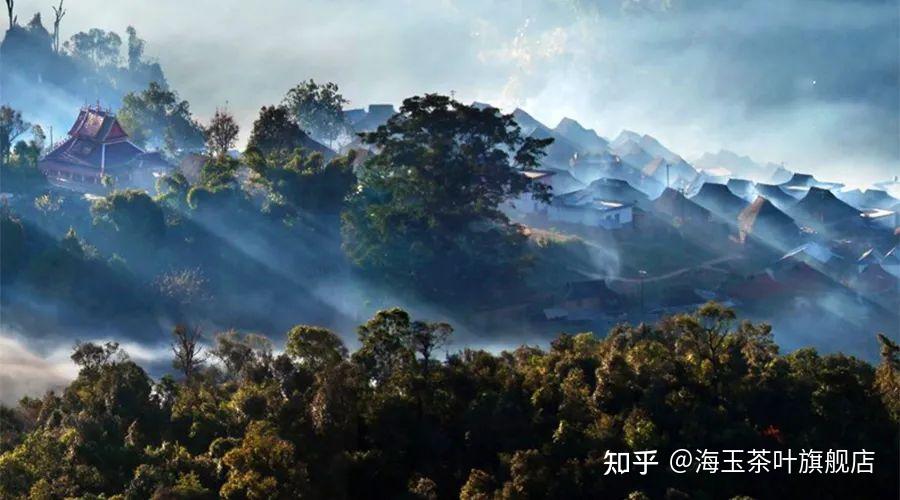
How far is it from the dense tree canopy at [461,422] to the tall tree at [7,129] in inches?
899

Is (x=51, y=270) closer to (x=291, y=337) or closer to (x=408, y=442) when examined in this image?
(x=291, y=337)

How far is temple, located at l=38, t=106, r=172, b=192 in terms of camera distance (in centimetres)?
3506

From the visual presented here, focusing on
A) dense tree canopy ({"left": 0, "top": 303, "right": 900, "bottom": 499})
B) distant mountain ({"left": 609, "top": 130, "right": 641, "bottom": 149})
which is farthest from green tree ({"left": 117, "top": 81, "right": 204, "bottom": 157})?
dense tree canopy ({"left": 0, "top": 303, "right": 900, "bottom": 499})

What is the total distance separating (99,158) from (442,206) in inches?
577

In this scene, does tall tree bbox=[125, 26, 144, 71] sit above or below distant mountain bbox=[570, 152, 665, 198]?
above

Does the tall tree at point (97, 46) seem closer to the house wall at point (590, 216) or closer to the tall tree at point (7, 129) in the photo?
the tall tree at point (7, 129)

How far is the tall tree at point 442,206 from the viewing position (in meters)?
26.7

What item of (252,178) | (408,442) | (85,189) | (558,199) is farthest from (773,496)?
(85,189)

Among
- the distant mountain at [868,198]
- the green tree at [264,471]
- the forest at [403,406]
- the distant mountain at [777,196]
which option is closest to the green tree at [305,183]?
the forest at [403,406]

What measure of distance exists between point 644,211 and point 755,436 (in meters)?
27.2

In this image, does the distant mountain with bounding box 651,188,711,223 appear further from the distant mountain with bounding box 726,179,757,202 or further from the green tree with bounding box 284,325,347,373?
the green tree with bounding box 284,325,347,373

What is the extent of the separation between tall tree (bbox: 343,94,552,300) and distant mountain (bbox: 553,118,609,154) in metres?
32.3

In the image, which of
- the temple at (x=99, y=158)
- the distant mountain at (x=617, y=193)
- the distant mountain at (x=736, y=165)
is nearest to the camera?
the temple at (x=99, y=158)

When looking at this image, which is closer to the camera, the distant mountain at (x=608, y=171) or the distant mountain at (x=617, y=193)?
the distant mountain at (x=617, y=193)
